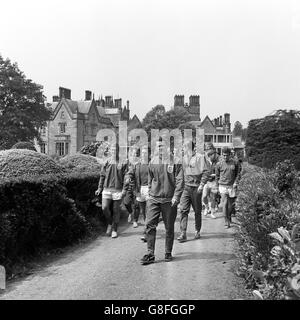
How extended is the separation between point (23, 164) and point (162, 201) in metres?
4.09

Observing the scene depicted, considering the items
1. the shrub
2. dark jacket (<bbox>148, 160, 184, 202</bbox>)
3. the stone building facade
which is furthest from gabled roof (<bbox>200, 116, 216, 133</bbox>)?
dark jacket (<bbox>148, 160, 184, 202</bbox>)

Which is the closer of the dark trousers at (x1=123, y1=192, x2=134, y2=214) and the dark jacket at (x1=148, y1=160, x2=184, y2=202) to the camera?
the dark jacket at (x1=148, y1=160, x2=184, y2=202)

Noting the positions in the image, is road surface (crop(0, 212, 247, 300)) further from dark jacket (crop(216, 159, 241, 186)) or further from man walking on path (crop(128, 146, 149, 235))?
dark jacket (crop(216, 159, 241, 186))

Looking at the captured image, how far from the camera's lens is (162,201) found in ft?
22.9

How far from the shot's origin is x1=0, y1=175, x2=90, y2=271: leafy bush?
258 inches

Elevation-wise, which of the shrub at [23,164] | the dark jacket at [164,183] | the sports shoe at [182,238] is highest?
the shrub at [23,164]

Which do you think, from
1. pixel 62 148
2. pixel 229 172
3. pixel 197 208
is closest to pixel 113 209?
pixel 197 208

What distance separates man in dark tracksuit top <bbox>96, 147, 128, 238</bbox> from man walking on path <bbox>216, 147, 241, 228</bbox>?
92.6 inches

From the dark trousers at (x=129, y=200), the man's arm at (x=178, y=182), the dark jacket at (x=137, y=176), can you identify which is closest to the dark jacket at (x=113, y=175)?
the dark jacket at (x=137, y=176)

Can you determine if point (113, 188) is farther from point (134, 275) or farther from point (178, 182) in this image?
point (134, 275)

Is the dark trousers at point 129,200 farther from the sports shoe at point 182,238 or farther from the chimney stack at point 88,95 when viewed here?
the chimney stack at point 88,95

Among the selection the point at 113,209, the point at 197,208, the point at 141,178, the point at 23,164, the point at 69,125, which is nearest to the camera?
Answer: the point at 197,208

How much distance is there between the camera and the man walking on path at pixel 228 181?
1008 cm
